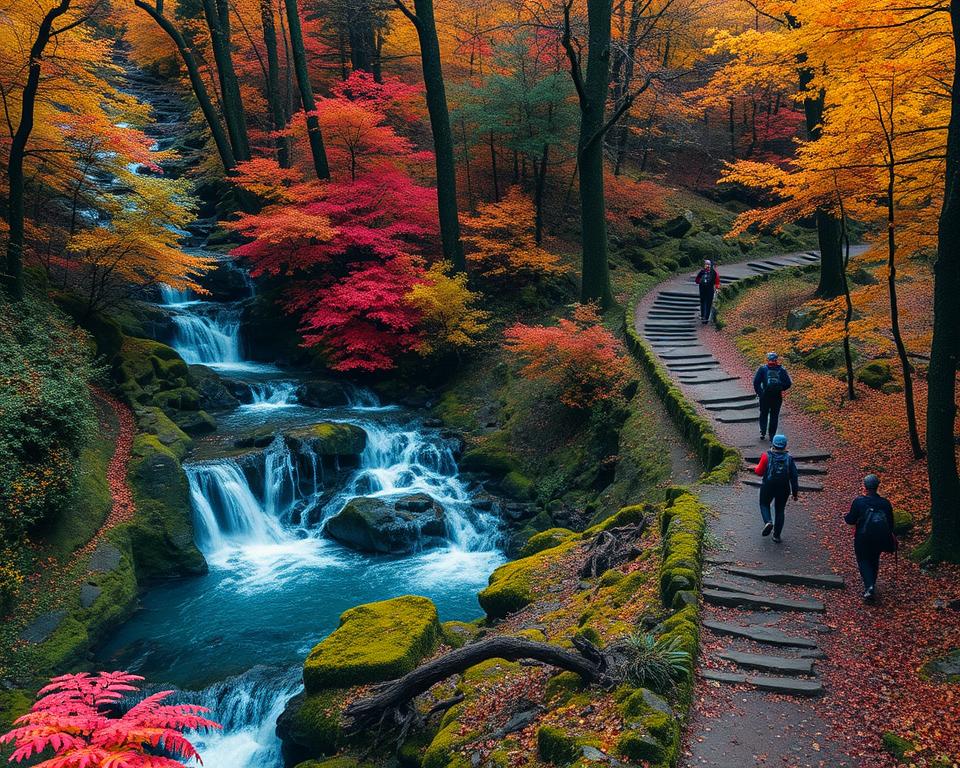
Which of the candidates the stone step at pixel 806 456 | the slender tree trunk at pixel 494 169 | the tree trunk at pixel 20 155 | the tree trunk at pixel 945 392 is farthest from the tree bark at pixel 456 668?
the slender tree trunk at pixel 494 169

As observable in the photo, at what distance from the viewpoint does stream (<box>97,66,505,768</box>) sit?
975 centimetres

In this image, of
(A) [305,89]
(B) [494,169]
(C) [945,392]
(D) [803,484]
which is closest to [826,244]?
(D) [803,484]

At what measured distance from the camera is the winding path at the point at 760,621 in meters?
5.34

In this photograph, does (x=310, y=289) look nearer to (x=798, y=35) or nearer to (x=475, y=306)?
(x=475, y=306)

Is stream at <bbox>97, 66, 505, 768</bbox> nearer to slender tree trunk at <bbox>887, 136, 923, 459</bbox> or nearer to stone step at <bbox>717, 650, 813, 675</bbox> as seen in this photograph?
stone step at <bbox>717, 650, 813, 675</bbox>

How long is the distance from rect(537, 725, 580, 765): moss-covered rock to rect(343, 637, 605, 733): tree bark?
2.68 feet

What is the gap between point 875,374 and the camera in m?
13.0

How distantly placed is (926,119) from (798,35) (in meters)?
2.47

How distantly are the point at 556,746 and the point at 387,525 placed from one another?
9.31 m

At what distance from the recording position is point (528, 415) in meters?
17.7

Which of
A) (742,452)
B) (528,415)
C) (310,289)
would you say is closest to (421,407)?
(528,415)

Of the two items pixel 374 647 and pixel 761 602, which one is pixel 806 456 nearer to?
pixel 761 602

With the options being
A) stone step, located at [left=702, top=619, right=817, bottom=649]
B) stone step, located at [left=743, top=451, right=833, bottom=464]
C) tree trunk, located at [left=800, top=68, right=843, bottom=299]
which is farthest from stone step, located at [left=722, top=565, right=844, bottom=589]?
tree trunk, located at [left=800, top=68, right=843, bottom=299]

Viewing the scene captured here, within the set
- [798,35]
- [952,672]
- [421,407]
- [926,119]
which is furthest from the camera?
[421,407]
